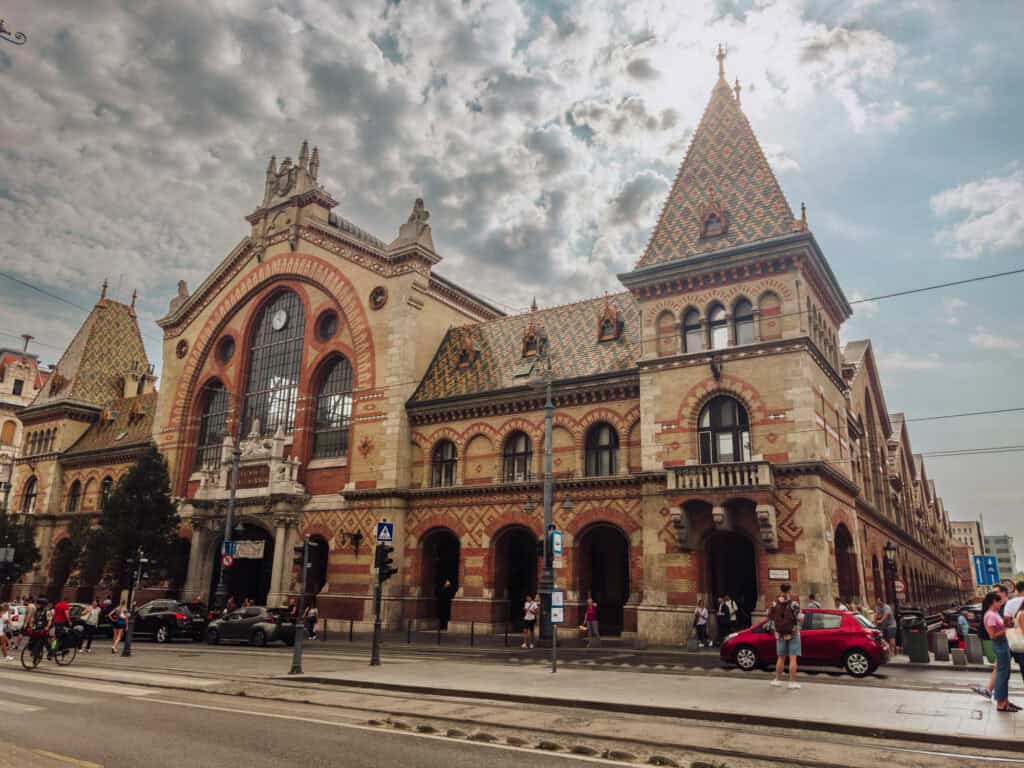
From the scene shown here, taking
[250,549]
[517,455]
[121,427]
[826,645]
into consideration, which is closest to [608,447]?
[517,455]

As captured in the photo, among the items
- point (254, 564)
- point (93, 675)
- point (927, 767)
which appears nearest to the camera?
point (927, 767)

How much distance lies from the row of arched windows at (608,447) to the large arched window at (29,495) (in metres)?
34.4

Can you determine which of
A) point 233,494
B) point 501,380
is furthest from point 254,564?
point 501,380

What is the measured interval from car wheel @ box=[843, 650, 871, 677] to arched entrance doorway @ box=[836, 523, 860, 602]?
37.8 ft

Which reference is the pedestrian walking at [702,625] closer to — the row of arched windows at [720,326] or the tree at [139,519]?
the row of arched windows at [720,326]

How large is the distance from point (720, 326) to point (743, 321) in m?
0.84

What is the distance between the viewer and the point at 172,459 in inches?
1724

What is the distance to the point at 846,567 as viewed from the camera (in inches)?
1120

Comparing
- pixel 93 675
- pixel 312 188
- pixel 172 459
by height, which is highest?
pixel 312 188

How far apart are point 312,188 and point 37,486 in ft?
97.8

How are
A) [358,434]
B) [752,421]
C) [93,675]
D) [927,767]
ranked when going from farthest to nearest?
[358,434]
[752,421]
[93,675]
[927,767]

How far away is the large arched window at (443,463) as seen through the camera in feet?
112

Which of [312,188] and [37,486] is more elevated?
[312,188]

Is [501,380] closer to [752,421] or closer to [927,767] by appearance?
[752,421]
